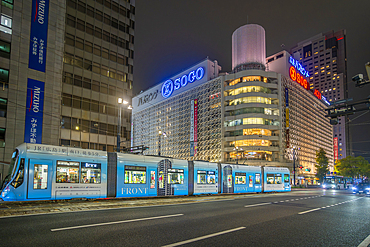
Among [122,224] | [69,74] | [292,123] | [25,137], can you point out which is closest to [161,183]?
[122,224]

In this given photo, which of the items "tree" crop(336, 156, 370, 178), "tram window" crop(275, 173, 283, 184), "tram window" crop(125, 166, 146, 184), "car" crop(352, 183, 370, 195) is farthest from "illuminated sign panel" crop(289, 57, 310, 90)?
"tram window" crop(125, 166, 146, 184)

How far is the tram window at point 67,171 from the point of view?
15750 millimetres

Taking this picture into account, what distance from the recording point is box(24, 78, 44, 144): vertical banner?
28.6 m

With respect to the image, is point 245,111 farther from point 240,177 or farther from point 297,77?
point 240,177

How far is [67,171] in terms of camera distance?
16078 millimetres

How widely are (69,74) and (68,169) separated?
22155 mm

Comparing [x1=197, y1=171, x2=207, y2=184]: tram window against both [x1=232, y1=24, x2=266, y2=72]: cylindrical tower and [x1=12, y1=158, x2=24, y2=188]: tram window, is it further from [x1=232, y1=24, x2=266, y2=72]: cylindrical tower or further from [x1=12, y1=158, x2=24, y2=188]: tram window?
[x1=232, y1=24, x2=266, y2=72]: cylindrical tower

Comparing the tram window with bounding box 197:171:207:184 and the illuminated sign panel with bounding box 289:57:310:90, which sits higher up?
the illuminated sign panel with bounding box 289:57:310:90

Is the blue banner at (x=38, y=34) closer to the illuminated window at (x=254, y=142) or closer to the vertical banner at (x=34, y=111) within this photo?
the vertical banner at (x=34, y=111)

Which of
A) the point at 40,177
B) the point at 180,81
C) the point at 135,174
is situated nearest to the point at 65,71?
the point at 135,174

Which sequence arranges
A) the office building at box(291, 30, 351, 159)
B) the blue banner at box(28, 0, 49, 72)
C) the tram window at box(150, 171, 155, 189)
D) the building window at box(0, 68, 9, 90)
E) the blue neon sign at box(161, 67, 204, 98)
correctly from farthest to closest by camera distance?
the office building at box(291, 30, 351, 159) < the blue neon sign at box(161, 67, 204, 98) < the blue banner at box(28, 0, 49, 72) < the building window at box(0, 68, 9, 90) < the tram window at box(150, 171, 155, 189)

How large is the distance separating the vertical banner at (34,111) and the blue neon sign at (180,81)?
69.5m

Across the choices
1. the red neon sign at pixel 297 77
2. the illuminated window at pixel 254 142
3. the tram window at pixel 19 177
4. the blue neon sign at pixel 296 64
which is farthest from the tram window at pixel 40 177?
the blue neon sign at pixel 296 64

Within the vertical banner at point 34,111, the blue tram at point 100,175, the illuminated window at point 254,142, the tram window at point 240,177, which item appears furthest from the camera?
the illuminated window at point 254,142
